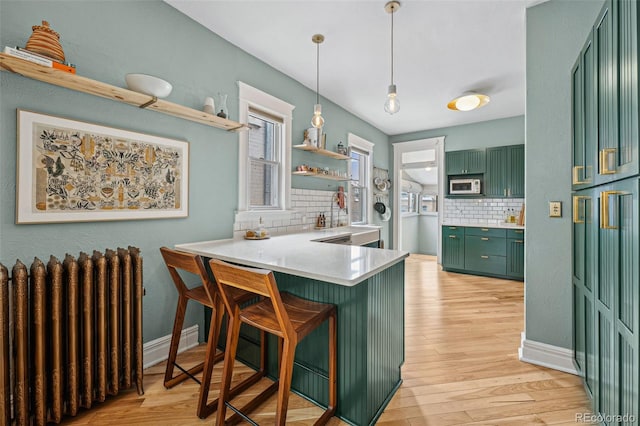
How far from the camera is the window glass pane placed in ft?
10.4

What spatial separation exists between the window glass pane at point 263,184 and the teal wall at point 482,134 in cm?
369

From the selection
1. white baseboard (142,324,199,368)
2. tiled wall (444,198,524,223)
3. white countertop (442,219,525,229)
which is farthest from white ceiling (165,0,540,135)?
white baseboard (142,324,199,368)

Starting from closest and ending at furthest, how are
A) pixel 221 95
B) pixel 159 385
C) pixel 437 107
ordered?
1. pixel 159 385
2. pixel 221 95
3. pixel 437 107

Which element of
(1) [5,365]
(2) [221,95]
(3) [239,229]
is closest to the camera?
(1) [5,365]

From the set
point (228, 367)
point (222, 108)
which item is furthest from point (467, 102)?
point (228, 367)

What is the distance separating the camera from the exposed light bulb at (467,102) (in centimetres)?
364

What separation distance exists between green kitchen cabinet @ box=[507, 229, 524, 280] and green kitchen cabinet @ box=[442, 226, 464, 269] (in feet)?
2.33

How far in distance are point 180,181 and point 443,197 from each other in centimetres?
496

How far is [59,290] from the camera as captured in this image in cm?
144

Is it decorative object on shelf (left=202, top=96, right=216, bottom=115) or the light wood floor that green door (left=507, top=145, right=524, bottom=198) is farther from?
decorative object on shelf (left=202, top=96, right=216, bottom=115)

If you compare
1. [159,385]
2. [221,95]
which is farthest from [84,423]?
[221,95]

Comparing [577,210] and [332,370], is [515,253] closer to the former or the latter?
[577,210]

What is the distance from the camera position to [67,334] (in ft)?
4.91

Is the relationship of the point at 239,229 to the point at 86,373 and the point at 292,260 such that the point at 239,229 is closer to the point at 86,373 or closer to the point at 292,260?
the point at 292,260
